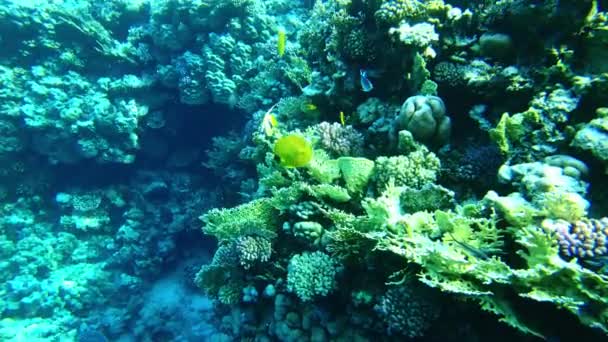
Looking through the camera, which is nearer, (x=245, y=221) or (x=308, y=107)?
(x=245, y=221)

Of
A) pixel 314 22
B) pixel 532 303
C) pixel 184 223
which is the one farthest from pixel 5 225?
pixel 532 303

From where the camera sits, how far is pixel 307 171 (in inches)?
149

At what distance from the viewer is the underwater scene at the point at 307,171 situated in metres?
2.27

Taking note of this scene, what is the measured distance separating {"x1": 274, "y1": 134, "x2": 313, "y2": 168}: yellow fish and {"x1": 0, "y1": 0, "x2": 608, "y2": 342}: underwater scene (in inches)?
1.0

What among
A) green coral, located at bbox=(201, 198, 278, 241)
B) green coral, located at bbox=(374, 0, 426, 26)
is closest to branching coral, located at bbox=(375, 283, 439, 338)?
green coral, located at bbox=(201, 198, 278, 241)

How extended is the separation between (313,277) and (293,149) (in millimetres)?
1121

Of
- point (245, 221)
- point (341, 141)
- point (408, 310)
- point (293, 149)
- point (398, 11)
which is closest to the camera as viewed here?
point (408, 310)

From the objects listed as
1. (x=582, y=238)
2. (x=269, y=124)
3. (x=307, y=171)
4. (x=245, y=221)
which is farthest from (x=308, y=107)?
(x=582, y=238)

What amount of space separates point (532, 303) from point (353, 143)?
2.30 metres

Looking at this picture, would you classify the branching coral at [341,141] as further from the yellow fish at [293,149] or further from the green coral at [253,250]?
the green coral at [253,250]

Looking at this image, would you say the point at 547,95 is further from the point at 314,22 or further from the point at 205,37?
the point at 205,37

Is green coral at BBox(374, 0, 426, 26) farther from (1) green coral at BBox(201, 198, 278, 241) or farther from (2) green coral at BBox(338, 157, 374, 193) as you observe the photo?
(1) green coral at BBox(201, 198, 278, 241)

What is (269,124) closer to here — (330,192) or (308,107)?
(308,107)

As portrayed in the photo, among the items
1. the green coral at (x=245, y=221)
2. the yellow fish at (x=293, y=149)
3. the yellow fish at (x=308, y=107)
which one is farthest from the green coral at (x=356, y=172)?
the yellow fish at (x=308, y=107)
